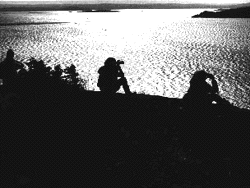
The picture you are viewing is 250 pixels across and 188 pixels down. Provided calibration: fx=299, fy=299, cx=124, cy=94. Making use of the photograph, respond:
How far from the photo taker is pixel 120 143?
8.69 meters

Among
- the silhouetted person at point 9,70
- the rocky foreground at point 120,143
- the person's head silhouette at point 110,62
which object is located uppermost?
the person's head silhouette at point 110,62

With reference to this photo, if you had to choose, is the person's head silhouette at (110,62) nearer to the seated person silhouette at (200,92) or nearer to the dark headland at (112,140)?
the dark headland at (112,140)

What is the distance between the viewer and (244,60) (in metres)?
37.5

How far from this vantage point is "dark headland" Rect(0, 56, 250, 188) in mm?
7266

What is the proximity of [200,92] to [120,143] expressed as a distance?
2.98 m

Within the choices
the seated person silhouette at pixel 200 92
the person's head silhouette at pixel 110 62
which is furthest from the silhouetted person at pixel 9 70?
the seated person silhouette at pixel 200 92

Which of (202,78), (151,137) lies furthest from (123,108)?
(202,78)

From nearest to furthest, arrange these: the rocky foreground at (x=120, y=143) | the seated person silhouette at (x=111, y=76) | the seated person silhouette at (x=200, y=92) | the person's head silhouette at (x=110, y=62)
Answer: the seated person silhouette at (x=200, y=92), the rocky foreground at (x=120, y=143), the person's head silhouette at (x=110, y=62), the seated person silhouette at (x=111, y=76)

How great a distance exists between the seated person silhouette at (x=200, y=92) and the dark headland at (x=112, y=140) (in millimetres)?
177

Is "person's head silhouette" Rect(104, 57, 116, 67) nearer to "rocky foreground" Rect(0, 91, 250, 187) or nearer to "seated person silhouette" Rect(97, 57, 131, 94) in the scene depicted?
"seated person silhouette" Rect(97, 57, 131, 94)

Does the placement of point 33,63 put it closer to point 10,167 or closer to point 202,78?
point 10,167

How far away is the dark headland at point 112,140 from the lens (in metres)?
7.27

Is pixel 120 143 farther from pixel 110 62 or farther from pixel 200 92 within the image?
pixel 200 92

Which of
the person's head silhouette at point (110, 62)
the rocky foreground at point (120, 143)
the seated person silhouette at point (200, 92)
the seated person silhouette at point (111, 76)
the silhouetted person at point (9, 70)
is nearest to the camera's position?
the seated person silhouette at point (200, 92)
